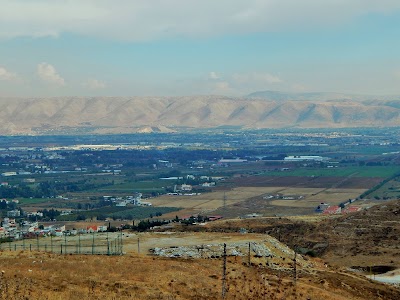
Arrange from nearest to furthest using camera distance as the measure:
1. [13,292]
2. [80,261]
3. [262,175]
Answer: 1. [13,292]
2. [80,261]
3. [262,175]

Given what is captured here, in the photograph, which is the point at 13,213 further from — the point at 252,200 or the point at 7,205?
the point at 252,200

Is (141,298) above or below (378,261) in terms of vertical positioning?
above

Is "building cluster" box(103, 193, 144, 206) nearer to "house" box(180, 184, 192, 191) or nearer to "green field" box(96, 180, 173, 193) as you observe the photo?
"green field" box(96, 180, 173, 193)

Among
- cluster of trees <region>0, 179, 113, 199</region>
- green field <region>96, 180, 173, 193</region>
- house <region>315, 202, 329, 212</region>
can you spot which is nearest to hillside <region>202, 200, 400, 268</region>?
house <region>315, 202, 329, 212</region>

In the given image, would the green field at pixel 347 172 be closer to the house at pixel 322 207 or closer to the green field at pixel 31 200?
the house at pixel 322 207

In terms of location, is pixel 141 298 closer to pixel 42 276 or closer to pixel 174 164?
pixel 42 276

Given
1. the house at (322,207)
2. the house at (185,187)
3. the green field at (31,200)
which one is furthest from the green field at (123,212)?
the house at (185,187)

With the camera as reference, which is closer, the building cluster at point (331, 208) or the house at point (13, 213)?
the building cluster at point (331, 208)

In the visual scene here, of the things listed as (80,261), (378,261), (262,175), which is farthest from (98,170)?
(80,261)

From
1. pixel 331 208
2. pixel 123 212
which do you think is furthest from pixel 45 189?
pixel 331 208
